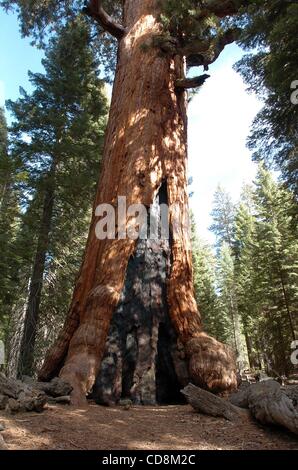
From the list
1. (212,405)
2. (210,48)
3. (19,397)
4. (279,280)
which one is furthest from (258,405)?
(279,280)

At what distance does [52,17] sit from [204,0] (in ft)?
19.8

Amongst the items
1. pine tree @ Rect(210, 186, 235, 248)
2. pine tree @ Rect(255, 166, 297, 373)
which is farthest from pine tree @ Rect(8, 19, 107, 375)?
pine tree @ Rect(210, 186, 235, 248)

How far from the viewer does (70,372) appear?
4652 mm

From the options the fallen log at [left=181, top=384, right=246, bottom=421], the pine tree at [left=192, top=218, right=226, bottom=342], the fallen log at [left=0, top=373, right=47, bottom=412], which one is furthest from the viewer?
the pine tree at [left=192, top=218, right=226, bottom=342]

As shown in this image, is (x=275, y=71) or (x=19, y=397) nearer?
(x=19, y=397)

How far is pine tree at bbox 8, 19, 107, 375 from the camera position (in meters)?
12.0

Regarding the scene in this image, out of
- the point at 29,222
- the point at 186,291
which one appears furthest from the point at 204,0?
the point at 29,222

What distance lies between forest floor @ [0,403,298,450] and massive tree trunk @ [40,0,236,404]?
2.73 feet

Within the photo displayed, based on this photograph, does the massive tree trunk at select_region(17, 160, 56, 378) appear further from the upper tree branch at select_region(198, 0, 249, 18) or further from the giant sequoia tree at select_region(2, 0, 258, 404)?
the upper tree branch at select_region(198, 0, 249, 18)

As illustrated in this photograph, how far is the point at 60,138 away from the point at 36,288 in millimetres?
5374

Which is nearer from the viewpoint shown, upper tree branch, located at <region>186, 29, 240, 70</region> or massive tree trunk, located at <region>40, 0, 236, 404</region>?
massive tree trunk, located at <region>40, 0, 236, 404</region>

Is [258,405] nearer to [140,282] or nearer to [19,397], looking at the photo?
[19,397]

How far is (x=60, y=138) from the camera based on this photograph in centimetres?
1333

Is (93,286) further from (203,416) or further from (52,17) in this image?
(52,17)
